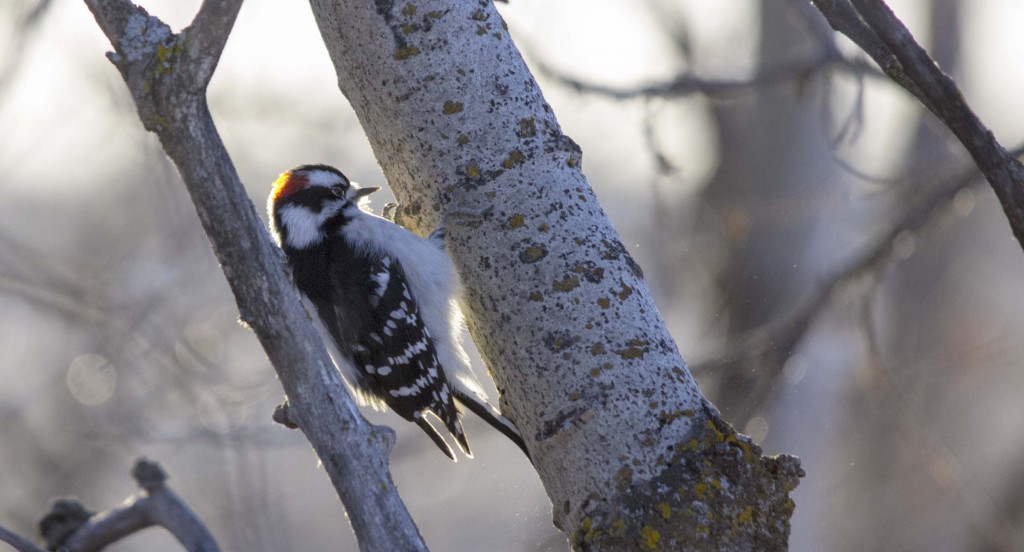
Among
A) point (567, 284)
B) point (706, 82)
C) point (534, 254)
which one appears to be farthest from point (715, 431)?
point (706, 82)

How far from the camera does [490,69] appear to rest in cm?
225

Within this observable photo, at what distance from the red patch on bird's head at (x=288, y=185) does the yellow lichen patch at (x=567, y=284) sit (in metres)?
1.74

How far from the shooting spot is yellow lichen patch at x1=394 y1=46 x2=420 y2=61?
2271mm

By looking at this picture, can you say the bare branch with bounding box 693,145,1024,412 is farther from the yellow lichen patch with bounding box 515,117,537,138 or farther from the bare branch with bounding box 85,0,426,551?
the bare branch with bounding box 85,0,426,551

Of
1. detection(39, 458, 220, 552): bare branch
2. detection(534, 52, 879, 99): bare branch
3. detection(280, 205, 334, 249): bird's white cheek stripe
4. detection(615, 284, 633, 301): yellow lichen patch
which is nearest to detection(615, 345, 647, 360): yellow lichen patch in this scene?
detection(615, 284, 633, 301): yellow lichen patch

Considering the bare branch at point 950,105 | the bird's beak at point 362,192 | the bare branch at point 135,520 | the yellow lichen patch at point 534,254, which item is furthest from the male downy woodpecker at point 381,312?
the bare branch at point 950,105

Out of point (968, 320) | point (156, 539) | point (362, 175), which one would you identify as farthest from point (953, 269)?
point (156, 539)

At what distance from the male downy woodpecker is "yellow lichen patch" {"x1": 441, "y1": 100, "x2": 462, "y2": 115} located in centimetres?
92

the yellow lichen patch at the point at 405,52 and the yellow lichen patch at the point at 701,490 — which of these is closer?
the yellow lichen patch at the point at 701,490

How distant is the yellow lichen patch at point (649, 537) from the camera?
73.4 inches

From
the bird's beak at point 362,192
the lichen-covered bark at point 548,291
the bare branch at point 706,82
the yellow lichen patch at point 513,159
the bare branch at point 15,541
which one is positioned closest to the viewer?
the bare branch at point 15,541

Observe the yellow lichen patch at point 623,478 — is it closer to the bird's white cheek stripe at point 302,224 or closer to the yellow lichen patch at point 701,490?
the yellow lichen patch at point 701,490

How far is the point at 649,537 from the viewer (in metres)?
1.87

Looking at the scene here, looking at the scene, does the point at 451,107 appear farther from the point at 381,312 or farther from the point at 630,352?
the point at 381,312
